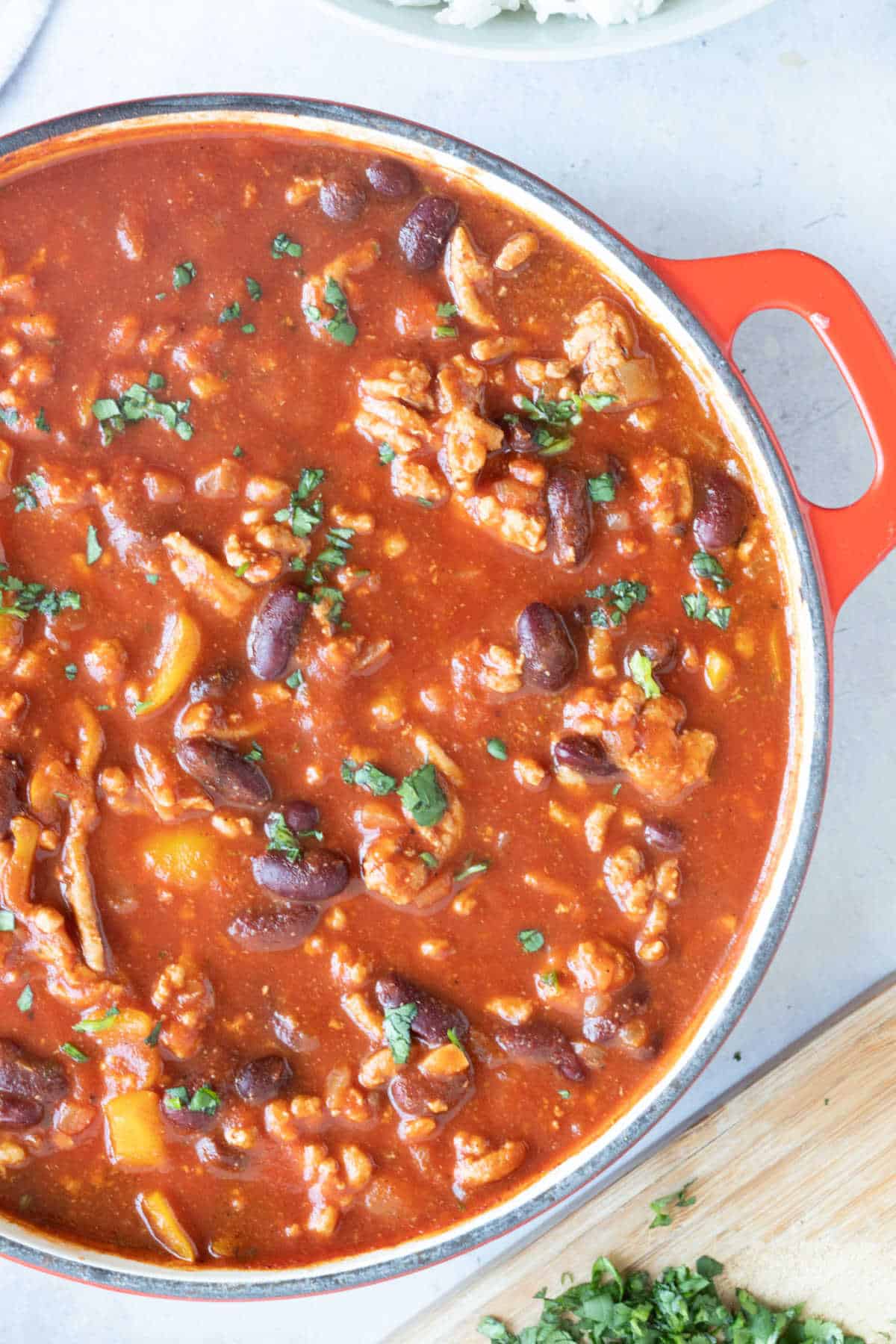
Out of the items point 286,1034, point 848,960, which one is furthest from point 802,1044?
point 286,1034

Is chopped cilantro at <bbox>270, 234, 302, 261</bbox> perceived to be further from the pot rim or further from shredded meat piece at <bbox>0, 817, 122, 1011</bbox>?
shredded meat piece at <bbox>0, 817, 122, 1011</bbox>

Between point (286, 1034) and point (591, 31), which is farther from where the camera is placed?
point (591, 31)

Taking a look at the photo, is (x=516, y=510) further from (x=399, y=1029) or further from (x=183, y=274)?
(x=399, y=1029)

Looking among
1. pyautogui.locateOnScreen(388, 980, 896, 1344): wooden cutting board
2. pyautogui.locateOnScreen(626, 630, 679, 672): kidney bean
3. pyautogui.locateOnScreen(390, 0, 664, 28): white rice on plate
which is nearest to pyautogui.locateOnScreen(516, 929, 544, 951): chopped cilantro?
pyautogui.locateOnScreen(626, 630, 679, 672): kidney bean

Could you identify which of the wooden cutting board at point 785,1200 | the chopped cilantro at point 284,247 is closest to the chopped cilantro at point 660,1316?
the wooden cutting board at point 785,1200

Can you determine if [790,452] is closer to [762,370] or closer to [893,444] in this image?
[762,370]

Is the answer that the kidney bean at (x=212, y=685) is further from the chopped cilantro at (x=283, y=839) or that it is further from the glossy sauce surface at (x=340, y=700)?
the chopped cilantro at (x=283, y=839)
